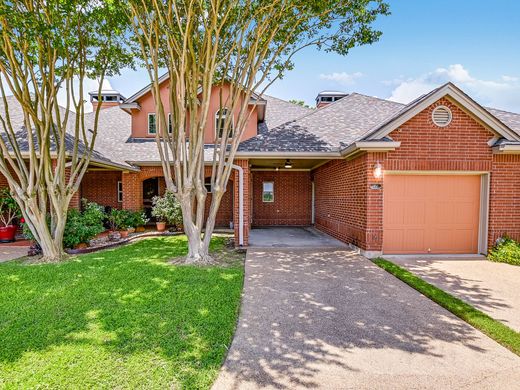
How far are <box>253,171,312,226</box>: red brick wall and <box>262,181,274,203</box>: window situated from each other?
6.2 inches

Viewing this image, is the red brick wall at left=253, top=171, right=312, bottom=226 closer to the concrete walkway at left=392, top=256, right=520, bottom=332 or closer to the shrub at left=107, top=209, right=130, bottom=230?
the shrub at left=107, top=209, right=130, bottom=230

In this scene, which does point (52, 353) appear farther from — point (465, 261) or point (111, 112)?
point (111, 112)

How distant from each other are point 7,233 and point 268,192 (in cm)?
1080

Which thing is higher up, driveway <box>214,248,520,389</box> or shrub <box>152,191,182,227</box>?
shrub <box>152,191,182,227</box>

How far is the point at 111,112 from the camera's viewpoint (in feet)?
54.7

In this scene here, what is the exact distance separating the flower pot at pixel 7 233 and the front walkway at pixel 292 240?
8.86 m

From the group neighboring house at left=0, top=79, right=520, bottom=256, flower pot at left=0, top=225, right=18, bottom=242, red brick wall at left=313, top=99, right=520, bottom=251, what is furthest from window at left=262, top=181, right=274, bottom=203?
flower pot at left=0, top=225, right=18, bottom=242

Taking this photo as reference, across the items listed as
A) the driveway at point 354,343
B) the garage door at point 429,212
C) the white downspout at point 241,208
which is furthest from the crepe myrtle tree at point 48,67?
the garage door at point 429,212

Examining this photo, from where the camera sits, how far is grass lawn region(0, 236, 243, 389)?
9.44 ft

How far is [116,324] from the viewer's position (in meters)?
3.92

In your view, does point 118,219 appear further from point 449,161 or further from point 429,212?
point 449,161

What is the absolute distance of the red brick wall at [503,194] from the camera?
316 inches

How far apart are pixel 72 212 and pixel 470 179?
12400 millimetres

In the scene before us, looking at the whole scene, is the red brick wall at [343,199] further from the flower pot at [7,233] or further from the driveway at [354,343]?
the flower pot at [7,233]
